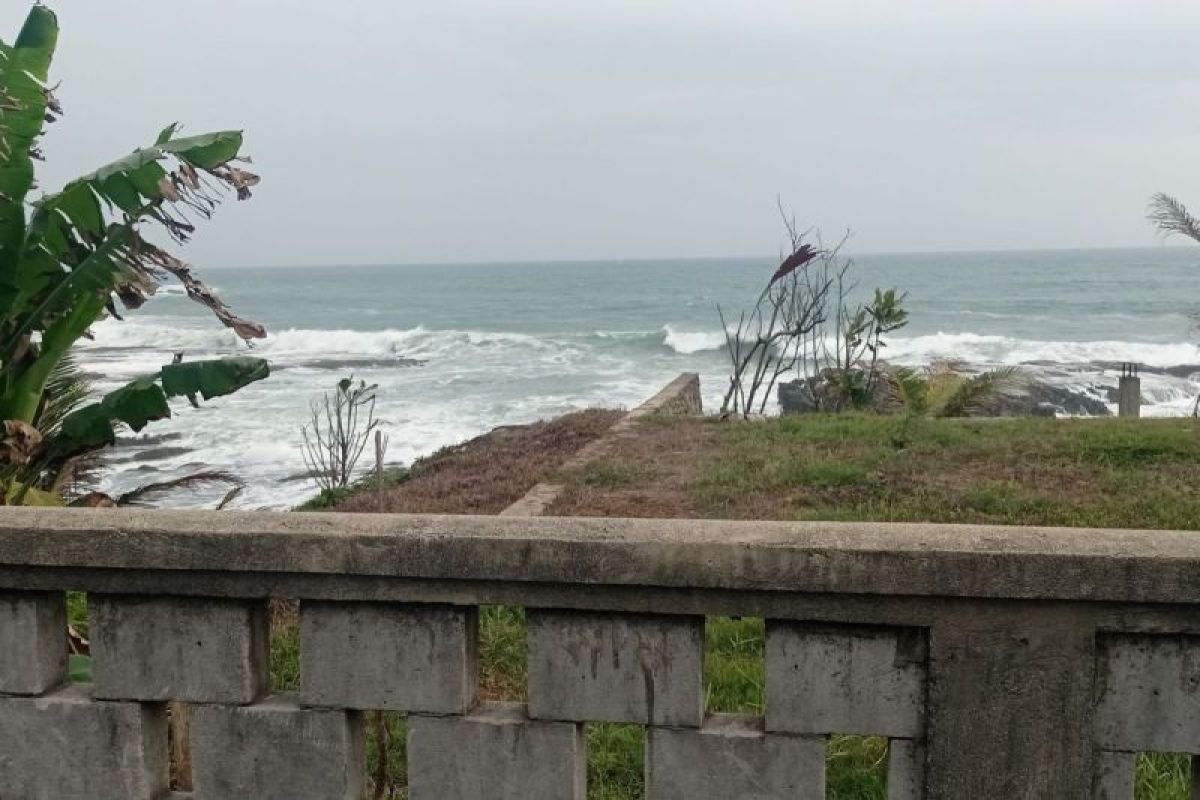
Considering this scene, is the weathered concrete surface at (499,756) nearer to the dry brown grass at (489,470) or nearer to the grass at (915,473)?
the grass at (915,473)

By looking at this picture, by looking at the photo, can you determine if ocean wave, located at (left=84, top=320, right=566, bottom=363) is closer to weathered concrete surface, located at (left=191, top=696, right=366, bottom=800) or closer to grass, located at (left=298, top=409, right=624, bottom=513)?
grass, located at (left=298, top=409, right=624, bottom=513)

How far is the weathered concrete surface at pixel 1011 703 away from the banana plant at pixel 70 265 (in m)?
3.00

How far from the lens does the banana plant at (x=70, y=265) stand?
373cm

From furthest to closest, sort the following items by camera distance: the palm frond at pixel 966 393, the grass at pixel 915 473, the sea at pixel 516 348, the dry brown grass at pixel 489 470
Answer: the sea at pixel 516 348 < the palm frond at pixel 966 393 < the dry brown grass at pixel 489 470 < the grass at pixel 915 473

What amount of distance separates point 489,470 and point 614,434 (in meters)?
1.83

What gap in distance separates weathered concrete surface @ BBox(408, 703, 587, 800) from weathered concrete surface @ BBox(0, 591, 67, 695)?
74 centimetres

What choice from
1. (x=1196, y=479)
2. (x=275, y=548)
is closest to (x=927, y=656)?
(x=275, y=548)

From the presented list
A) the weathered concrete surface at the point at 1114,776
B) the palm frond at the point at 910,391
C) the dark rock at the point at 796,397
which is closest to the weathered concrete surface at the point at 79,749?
the weathered concrete surface at the point at 1114,776

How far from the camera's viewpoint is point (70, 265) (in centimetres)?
401

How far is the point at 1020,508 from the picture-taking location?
7121mm

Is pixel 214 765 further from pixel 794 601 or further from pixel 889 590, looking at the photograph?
pixel 889 590

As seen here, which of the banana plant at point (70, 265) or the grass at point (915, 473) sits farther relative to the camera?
the grass at point (915, 473)

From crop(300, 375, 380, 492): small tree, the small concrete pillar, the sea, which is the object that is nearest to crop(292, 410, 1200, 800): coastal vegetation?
crop(300, 375, 380, 492): small tree

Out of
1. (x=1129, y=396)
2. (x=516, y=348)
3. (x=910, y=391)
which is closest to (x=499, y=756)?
(x=910, y=391)
